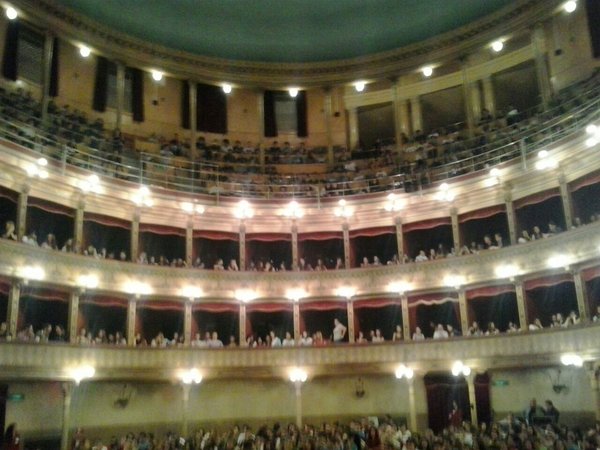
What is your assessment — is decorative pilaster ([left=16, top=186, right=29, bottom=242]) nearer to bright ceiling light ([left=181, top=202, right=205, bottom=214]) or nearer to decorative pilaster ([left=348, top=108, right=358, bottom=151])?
bright ceiling light ([left=181, top=202, right=205, bottom=214])

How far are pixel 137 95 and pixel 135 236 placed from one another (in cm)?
734

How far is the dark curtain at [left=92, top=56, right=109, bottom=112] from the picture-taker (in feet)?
83.5

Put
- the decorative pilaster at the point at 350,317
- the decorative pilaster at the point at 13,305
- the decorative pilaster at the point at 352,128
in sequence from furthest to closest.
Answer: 1. the decorative pilaster at the point at 352,128
2. the decorative pilaster at the point at 350,317
3. the decorative pilaster at the point at 13,305

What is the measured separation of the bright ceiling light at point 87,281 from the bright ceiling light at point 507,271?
13566 millimetres

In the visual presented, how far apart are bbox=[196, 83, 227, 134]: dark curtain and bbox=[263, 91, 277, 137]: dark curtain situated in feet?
6.21

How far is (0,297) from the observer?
60.7ft

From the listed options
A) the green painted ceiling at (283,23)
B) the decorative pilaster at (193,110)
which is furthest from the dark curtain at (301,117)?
the decorative pilaster at (193,110)

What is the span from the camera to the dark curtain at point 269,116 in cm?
2877

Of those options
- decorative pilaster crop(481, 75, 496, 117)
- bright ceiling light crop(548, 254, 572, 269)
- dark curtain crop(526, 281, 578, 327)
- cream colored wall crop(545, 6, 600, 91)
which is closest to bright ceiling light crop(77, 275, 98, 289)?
dark curtain crop(526, 281, 578, 327)

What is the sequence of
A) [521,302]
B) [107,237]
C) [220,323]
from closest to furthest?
1. [521,302]
2. [107,237]
3. [220,323]

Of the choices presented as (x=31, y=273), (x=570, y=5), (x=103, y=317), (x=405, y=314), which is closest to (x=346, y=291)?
(x=405, y=314)

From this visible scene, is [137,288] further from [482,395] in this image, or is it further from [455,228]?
[482,395]

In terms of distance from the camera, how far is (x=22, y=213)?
19.1 metres

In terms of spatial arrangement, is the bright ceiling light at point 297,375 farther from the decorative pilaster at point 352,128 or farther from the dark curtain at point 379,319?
the decorative pilaster at point 352,128
